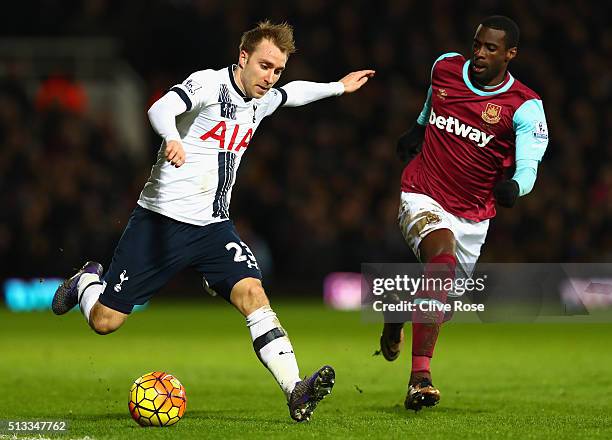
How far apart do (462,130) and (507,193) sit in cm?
100

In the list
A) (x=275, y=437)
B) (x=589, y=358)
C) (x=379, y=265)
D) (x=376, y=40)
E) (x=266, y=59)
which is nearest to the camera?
(x=275, y=437)

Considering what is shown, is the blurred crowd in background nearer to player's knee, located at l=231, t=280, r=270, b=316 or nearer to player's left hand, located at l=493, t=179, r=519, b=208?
player's left hand, located at l=493, t=179, r=519, b=208

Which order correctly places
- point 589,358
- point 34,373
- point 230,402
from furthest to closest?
point 589,358 → point 34,373 → point 230,402

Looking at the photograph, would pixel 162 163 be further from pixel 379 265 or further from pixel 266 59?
pixel 379 265

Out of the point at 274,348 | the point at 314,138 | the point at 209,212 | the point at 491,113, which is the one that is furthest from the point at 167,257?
the point at 314,138

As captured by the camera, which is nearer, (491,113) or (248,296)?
(248,296)

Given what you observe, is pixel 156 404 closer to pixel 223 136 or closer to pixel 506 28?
pixel 223 136

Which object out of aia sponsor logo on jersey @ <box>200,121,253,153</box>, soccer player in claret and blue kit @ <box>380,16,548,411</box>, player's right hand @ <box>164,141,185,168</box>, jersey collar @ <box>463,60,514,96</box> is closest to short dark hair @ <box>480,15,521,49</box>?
soccer player in claret and blue kit @ <box>380,16,548,411</box>

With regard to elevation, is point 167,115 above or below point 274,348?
above

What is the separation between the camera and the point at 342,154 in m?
19.2

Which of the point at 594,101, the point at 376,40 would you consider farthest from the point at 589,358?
the point at 376,40

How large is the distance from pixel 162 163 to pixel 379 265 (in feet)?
31.3

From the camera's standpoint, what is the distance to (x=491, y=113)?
7.94 m

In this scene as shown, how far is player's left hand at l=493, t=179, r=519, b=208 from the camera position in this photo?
23.6ft
